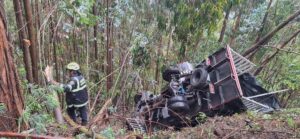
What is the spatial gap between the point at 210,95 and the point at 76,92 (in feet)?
7.41

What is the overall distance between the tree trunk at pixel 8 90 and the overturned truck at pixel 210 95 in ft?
10.4

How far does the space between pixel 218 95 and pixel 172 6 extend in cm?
306

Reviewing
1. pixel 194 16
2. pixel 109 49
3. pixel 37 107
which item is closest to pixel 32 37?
pixel 37 107

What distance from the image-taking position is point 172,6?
808 centimetres

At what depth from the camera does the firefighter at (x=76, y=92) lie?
6.05 meters

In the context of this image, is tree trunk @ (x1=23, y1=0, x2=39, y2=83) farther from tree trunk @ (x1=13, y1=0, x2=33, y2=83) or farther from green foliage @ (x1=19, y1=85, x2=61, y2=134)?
green foliage @ (x1=19, y1=85, x2=61, y2=134)

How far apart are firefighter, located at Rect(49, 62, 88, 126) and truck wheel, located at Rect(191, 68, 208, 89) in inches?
74.7

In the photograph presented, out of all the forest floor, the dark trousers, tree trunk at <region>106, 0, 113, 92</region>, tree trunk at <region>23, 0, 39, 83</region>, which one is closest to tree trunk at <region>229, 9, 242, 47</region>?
tree trunk at <region>106, 0, 113, 92</region>

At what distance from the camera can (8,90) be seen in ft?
7.33

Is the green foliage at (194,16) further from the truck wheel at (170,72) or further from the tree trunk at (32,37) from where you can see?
the tree trunk at (32,37)

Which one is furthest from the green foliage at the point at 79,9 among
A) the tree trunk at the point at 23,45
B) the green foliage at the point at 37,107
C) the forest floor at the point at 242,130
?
the green foliage at the point at 37,107

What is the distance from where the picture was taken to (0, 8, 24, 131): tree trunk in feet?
7.04

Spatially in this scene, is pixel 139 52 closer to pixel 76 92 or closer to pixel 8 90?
pixel 76 92

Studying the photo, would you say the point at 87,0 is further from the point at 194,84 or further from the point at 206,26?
the point at 206,26
